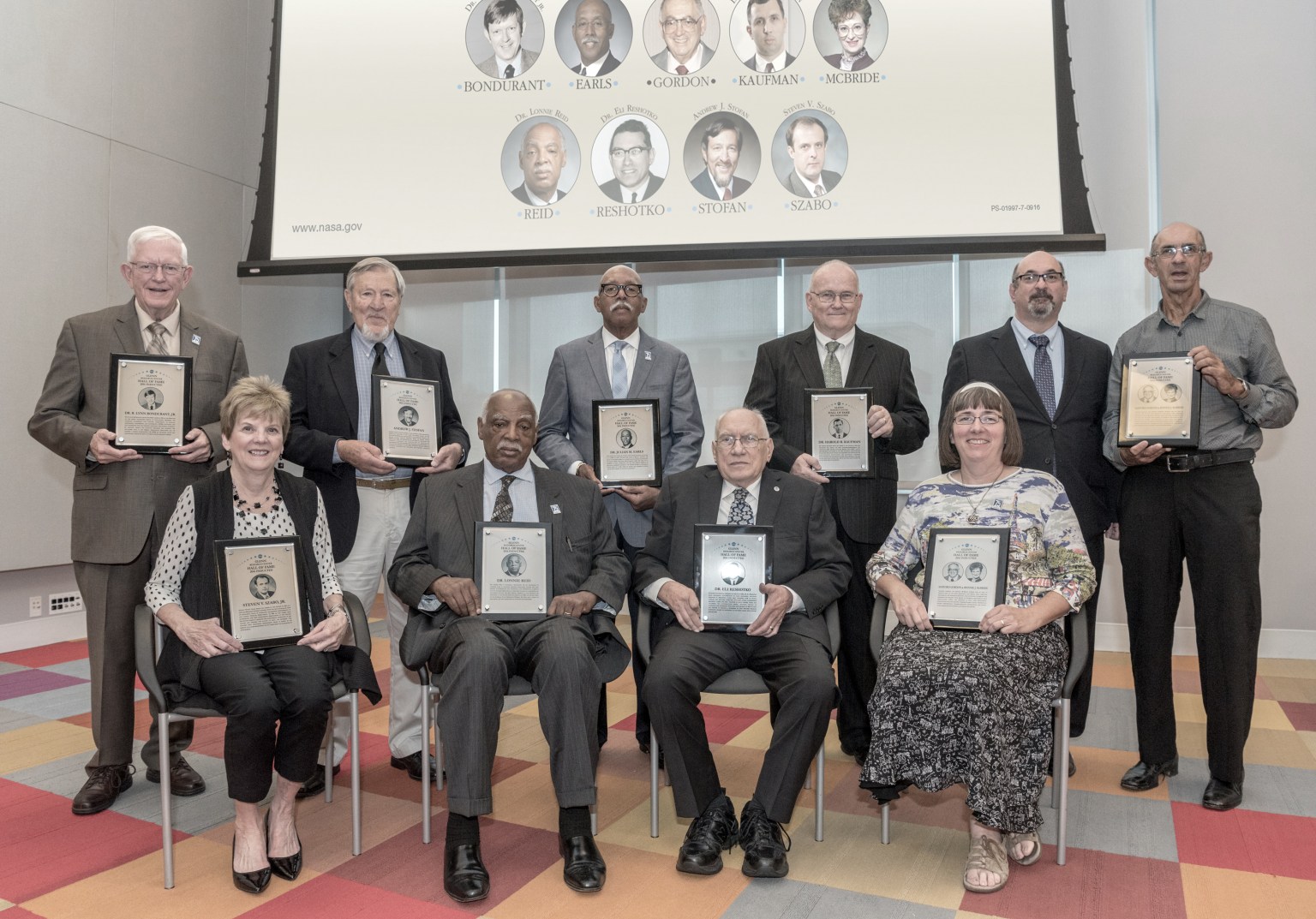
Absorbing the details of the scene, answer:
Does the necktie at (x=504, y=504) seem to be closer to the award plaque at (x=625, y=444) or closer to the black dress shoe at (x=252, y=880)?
the award plaque at (x=625, y=444)

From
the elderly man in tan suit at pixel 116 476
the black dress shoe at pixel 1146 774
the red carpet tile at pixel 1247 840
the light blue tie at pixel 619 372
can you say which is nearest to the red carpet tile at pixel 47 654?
the elderly man in tan suit at pixel 116 476

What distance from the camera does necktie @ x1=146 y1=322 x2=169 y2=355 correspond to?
351 cm

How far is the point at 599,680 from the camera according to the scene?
2.94 metres

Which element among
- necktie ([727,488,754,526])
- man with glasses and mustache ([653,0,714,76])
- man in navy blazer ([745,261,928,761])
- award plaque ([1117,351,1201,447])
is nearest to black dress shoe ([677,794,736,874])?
necktie ([727,488,754,526])

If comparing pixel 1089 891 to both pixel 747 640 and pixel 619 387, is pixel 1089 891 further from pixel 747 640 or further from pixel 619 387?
pixel 619 387

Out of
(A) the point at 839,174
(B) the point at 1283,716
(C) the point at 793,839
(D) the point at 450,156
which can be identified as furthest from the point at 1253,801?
Result: (D) the point at 450,156

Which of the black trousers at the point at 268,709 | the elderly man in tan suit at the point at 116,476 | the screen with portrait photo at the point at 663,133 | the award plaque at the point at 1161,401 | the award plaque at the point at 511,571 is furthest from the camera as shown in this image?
the screen with portrait photo at the point at 663,133

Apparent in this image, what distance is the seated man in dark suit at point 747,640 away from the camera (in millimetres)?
2852

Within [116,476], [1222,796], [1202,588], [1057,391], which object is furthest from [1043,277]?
[116,476]

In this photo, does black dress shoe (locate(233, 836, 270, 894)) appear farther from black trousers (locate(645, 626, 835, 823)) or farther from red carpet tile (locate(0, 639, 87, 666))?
red carpet tile (locate(0, 639, 87, 666))

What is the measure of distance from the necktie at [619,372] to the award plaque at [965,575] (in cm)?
156

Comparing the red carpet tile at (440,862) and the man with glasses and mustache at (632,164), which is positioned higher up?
the man with glasses and mustache at (632,164)

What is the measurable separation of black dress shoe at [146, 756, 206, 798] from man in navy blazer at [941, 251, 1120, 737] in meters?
3.38

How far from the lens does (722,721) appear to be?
454 centimetres
